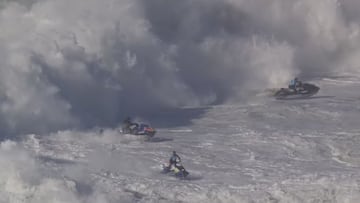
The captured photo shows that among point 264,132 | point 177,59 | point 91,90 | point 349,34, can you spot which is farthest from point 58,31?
point 349,34

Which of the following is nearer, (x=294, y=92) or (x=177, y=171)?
(x=177, y=171)

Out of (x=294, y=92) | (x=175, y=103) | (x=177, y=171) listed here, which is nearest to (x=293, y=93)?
(x=294, y=92)

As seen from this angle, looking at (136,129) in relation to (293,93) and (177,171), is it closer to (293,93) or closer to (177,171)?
(177,171)

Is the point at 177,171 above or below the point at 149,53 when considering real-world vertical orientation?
below

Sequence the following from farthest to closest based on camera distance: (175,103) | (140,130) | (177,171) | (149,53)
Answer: (149,53) → (175,103) → (140,130) → (177,171)

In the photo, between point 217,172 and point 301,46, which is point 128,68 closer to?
point 217,172

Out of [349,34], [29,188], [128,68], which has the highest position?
[349,34]
